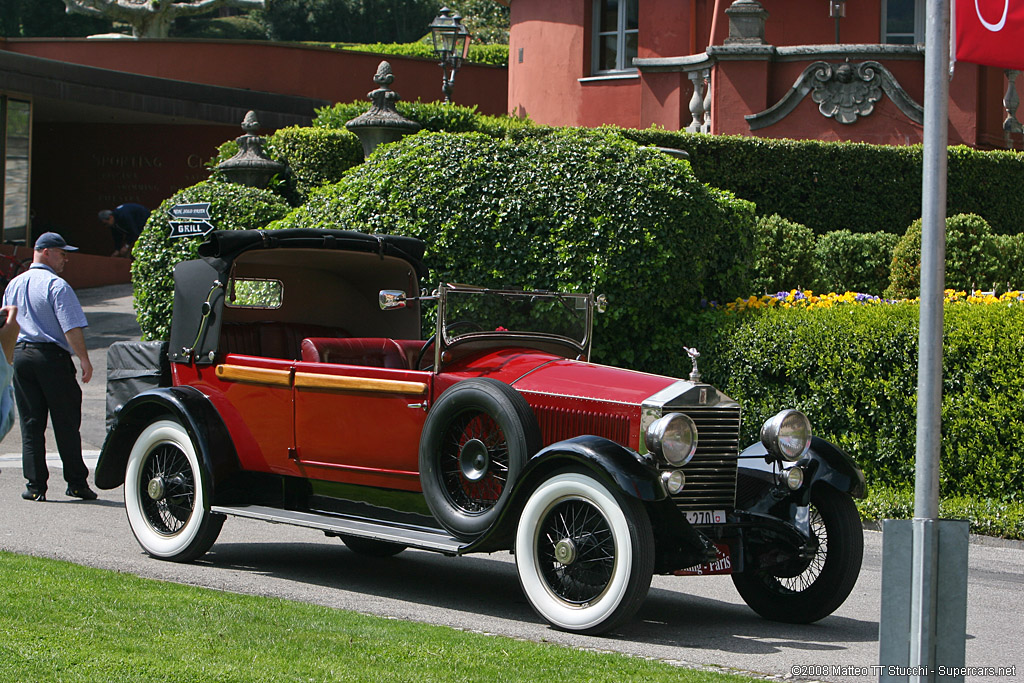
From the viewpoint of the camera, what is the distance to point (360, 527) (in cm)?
707

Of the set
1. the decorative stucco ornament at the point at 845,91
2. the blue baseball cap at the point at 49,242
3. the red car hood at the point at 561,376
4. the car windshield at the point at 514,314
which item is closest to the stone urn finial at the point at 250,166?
the decorative stucco ornament at the point at 845,91

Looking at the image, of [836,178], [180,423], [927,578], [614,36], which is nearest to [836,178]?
[836,178]

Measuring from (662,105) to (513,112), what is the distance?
13.8 feet

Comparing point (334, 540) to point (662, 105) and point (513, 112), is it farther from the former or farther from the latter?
point (513, 112)

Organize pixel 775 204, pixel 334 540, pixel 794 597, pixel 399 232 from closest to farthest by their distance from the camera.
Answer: pixel 794 597
pixel 334 540
pixel 399 232
pixel 775 204

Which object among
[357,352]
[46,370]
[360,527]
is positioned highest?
[357,352]

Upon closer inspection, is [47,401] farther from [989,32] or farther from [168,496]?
[989,32]

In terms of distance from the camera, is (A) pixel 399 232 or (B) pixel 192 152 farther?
(B) pixel 192 152

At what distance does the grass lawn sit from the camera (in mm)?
4895

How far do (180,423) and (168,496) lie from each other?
481mm

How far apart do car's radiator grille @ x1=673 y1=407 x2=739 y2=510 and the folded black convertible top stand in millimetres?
2929

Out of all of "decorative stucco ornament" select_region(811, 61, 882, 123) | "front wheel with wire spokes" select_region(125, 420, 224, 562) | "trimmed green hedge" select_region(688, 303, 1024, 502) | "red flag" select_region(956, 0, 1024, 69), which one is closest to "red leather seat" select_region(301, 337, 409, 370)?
"front wheel with wire spokes" select_region(125, 420, 224, 562)

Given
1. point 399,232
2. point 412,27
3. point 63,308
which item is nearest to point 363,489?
point 63,308

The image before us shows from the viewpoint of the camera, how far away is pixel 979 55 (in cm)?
585
